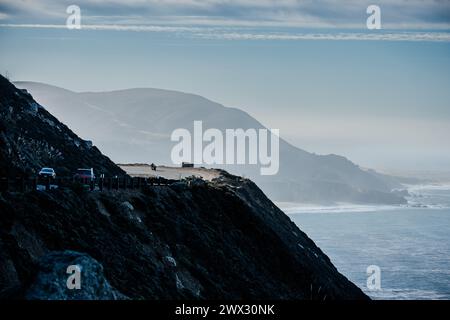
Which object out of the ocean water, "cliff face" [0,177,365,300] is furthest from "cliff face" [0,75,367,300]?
the ocean water

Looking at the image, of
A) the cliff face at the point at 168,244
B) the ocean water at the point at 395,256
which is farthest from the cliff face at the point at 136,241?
the ocean water at the point at 395,256

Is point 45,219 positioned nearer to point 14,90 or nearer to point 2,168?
point 2,168

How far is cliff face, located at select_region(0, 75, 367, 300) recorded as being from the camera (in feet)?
117

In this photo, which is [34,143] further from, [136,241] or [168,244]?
[136,241]

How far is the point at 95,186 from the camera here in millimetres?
51938

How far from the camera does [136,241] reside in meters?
45.6

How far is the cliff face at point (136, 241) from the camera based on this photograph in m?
35.8

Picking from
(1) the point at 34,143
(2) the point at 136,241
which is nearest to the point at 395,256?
(1) the point at 34,143

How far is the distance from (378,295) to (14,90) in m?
44.2

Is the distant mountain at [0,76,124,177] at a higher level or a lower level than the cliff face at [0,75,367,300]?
higher

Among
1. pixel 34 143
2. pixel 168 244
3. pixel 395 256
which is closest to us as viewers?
pixel 168 244

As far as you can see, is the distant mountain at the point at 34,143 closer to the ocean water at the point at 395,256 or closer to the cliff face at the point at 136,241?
the cliff face at the point at 136,241

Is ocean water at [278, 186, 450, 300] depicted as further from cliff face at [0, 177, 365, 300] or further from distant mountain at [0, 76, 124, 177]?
distant mountain at [0, 76, 124, 177]

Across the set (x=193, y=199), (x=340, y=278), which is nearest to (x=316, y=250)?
(x=340, y=278)
